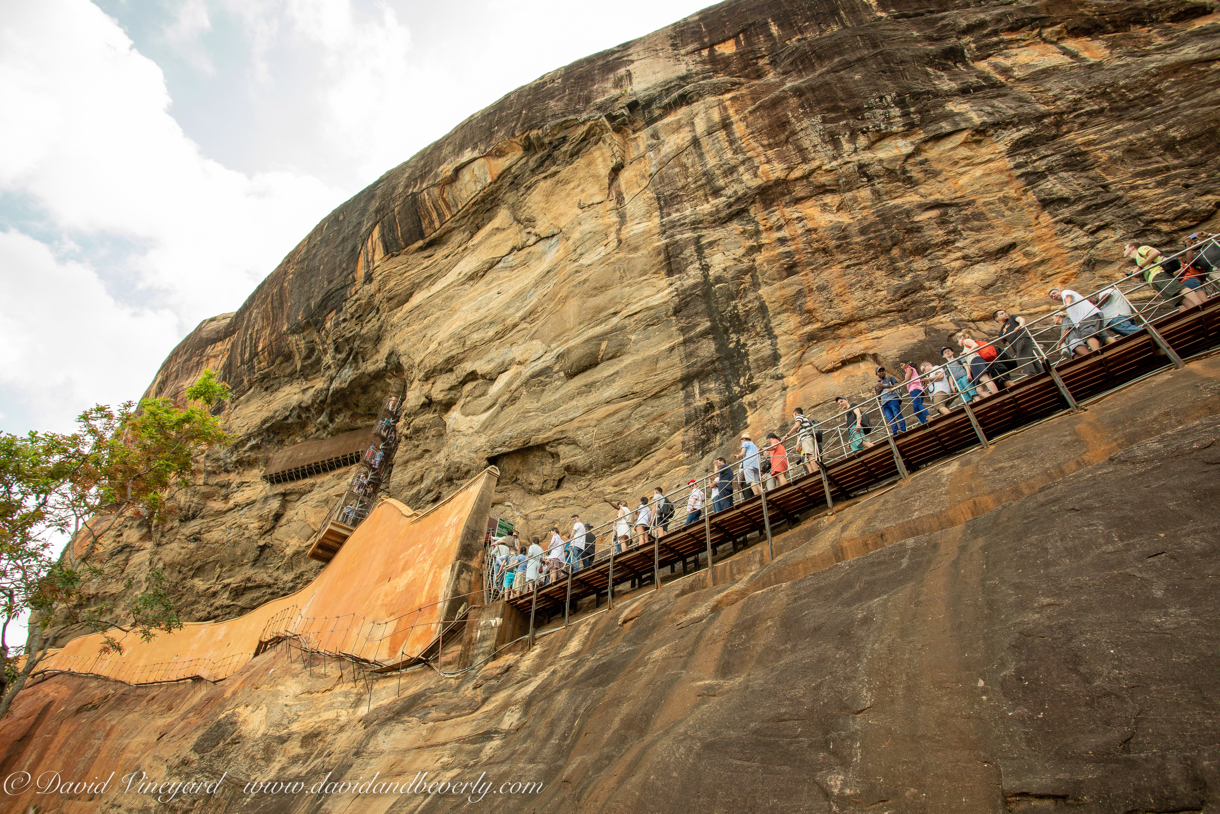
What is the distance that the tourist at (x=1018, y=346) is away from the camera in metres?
8.70

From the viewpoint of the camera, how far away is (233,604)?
24.0 metres

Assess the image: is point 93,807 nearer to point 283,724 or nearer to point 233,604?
point 283,724

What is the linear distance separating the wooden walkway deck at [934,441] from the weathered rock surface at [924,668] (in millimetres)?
786

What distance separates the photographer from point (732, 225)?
54.7 ft

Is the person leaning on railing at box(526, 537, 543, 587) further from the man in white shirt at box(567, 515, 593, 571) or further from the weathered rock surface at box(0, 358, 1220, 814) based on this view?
the weathered rock surface at box(0, 358, 1220, 814)

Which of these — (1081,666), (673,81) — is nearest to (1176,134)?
(673,81)

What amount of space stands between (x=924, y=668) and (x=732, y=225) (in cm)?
1326

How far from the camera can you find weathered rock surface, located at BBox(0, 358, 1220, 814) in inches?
156

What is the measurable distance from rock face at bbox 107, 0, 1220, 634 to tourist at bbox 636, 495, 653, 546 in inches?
114

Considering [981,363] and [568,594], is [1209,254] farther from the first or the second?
[568,594]

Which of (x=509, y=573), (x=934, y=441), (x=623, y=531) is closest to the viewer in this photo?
(x=934, y=441)

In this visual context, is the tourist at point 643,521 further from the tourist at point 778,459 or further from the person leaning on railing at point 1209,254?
the person leaning on railing at point 1209,254

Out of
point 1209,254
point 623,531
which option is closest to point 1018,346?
point 1209,254

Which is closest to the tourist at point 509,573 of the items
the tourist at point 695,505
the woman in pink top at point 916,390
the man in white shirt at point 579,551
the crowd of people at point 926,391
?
the crowd of people at point 926,391
